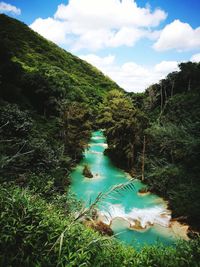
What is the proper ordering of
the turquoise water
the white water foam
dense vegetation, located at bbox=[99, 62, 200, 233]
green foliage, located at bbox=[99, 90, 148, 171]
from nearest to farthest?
dense vegetation, located at bbox=[99, 62, 200, 233]
the turquoise water
the white water foam
green foliage, located at bbox=[99, 90, 148, 171]

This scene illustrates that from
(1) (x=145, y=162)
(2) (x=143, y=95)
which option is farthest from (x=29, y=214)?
(2) (x=143, y=95)

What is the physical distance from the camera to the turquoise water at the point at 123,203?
12.1 meters

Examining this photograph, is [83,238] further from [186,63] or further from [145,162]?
[186,63]

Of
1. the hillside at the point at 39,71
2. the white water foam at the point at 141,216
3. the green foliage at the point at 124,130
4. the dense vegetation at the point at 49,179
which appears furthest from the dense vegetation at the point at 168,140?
the hillside at the point at 39,71

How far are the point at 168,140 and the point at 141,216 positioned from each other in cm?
492

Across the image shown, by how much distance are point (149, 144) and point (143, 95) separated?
808 inches

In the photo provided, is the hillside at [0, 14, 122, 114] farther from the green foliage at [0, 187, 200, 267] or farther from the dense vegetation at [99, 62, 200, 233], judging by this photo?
the green foliage at [0, 187, 200, 267]

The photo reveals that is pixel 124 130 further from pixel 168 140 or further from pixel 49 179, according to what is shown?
pixel 49 179

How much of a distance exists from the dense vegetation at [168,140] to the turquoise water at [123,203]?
1121mm

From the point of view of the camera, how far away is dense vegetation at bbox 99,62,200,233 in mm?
11492

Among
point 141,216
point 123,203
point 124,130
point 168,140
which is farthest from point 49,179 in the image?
point 124,130

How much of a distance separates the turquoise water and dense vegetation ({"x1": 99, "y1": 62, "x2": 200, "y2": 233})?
1.12m

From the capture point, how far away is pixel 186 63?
29.2 meters

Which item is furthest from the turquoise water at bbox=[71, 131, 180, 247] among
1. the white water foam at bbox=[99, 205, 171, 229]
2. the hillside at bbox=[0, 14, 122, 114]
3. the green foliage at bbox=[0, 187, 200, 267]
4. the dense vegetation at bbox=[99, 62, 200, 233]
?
the hillside at bbox=[0, 14, 122, 114]
